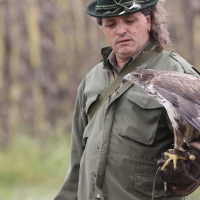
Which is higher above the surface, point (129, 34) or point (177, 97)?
point (129, 34)

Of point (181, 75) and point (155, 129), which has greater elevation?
point (181, 75)

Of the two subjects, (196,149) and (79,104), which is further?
(79,104)

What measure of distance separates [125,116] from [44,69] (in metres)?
7.61

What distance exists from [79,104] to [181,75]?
1.12 meters

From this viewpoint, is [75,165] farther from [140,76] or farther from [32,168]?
[32,168]

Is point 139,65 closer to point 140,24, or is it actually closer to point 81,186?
point 140,24

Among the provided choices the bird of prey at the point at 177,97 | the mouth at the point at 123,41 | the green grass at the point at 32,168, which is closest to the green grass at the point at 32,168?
the green grass at the point at 32,168

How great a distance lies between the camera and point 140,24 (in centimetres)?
467

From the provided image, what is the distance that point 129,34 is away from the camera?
15.3ft

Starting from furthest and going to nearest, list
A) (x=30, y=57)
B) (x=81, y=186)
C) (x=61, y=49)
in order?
(x=61, y=49)
(x=30, y=57)
(x=81, y=186)

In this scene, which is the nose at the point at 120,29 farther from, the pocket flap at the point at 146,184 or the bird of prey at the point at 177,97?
the pocket flap at the point at 146,184

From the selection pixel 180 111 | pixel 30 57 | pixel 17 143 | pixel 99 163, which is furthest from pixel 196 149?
pixel 30 57

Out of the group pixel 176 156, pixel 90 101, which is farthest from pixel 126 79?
pixel 176 156

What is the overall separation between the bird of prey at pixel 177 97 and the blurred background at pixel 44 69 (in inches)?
219
